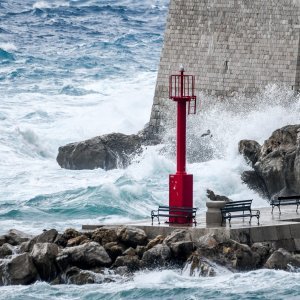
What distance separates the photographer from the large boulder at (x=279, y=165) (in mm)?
28969

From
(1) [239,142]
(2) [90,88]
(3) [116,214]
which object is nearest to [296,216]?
(3) [116,214]

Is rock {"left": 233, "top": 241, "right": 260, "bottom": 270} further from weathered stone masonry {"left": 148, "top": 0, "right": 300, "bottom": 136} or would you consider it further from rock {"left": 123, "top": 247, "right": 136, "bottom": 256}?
weathered stone masonry {"left": 148, "top": 0, "right": 300, "bottom": 136}

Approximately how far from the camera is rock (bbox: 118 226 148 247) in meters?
22.9

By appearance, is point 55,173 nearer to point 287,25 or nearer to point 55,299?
point 287,25

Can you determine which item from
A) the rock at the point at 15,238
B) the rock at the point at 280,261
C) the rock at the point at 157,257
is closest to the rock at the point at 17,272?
the rock at the point at 15,238

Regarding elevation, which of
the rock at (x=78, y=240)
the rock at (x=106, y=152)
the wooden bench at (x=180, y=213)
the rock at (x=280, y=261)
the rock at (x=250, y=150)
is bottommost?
the rock at (x=280, y=261)

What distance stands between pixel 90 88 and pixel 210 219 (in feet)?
84.4

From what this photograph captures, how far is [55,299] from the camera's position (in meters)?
21.3

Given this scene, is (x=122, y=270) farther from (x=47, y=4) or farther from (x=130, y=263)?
(x=47, y=4)

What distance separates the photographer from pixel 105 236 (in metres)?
23.1

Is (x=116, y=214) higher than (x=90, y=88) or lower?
lower

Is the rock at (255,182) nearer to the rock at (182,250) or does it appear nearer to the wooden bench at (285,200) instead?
the wooden bench at (285,200)

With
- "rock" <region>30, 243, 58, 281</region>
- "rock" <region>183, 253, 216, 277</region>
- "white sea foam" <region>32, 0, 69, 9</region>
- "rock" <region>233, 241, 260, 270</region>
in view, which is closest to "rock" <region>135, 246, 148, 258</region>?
"rock" <region>183, 253, 216, 277</region>

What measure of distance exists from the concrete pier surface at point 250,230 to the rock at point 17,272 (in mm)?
1952
